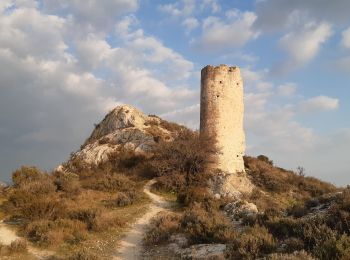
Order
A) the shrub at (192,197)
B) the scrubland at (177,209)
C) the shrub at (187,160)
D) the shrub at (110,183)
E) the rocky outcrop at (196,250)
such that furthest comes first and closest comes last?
the shrub at (187,160) → the shrub at (110,183) → the shrub at (192,197) → the rocky outcrop at (196,250) → the scrubland at (177,209)

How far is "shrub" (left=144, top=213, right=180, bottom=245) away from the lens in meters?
14.3

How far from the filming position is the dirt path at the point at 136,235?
13148mm

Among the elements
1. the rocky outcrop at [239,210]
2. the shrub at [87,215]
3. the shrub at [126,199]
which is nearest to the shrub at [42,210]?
the shrub at [87,215]

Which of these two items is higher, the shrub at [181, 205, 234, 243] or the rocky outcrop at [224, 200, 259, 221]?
the rocky outcrop at [224, 200, 259, 221]

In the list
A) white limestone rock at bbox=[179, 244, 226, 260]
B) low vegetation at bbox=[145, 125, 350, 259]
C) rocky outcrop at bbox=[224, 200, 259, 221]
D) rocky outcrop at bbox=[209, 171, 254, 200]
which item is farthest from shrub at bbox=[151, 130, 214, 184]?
white limestone rock at bbox=[179, 244, 226, 260]

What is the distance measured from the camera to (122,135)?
34.6 meters

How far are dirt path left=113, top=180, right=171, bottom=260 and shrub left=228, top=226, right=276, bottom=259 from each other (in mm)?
3825

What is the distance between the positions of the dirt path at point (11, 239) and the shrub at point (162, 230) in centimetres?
349

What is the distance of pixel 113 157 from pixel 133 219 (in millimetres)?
14302

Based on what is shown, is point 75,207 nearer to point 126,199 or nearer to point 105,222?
point 126,199

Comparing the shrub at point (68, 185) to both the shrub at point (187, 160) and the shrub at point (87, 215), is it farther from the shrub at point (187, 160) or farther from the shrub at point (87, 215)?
the shrub at point (87, 215)

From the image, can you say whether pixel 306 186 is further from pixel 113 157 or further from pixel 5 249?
pixel 5 249

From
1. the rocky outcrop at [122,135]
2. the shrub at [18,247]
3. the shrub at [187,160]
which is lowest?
the shrub at [18,247]

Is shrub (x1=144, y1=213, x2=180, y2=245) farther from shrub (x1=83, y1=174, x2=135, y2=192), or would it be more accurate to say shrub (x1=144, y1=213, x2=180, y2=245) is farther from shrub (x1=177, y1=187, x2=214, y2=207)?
shrub (x1=83, y1=174, x2=135, y2=192)
